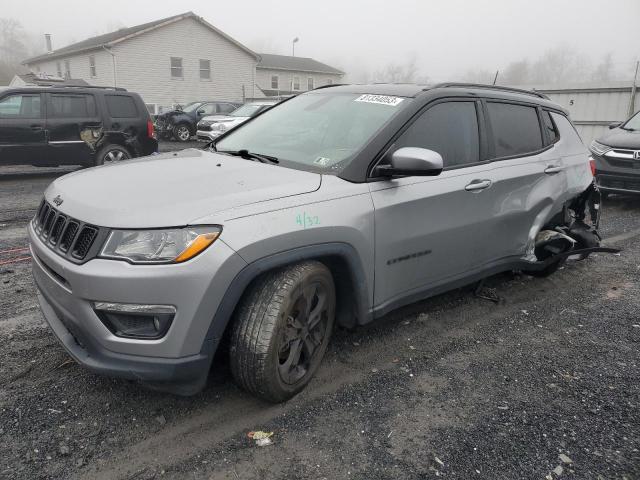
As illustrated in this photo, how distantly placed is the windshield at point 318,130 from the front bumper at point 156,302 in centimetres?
106

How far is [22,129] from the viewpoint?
910cm

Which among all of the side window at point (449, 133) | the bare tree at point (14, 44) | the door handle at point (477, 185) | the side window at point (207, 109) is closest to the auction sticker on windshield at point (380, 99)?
the side window at point (449, 133)

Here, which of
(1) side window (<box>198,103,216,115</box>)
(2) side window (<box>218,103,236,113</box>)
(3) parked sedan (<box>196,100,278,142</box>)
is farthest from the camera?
(2) side window (<box>218,103,236,113</box>)

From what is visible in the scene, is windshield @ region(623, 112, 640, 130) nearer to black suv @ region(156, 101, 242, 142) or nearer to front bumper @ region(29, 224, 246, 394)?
front bumper @ region(29, 224, 246, 394)

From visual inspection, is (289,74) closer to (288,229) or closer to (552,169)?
(552,169)

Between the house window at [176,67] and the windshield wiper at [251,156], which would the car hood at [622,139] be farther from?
the house window at [176,67]

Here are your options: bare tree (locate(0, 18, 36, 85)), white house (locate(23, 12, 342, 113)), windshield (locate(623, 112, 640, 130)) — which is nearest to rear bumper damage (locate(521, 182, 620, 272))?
windshield (locate(623, 112, 640, 130))

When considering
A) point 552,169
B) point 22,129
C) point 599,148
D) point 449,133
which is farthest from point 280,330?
point 22,129

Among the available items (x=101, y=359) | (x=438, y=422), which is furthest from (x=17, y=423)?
(x=438, y=422)

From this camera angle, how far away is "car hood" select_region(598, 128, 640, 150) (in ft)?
27.0

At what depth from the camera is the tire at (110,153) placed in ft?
32.4

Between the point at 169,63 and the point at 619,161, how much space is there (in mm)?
26453

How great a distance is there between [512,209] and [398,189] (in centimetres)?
130

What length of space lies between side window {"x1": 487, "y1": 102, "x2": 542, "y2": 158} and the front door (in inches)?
8.5
